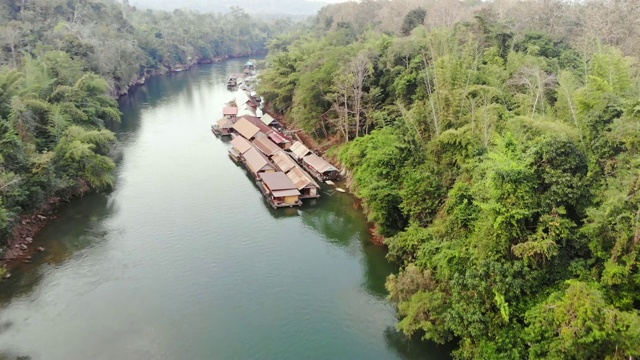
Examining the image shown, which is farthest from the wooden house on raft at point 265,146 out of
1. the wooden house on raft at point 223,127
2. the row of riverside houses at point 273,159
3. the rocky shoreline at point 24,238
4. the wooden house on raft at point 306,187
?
the rocky shoreline at point 24,238

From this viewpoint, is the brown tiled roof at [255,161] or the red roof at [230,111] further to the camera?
the red roof at [230,111]

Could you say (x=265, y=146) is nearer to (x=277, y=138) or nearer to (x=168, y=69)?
(x=277, y=138)

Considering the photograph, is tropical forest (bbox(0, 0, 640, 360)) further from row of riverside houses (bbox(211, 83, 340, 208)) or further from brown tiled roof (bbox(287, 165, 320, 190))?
brown tiled roof (bbox(287, 165, 320, 190))

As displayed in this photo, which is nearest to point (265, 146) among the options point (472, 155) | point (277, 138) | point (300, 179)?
point (277, 138)

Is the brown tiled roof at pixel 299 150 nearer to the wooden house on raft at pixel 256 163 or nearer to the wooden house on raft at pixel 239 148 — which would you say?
the wooden house on raft at pixel 256 163

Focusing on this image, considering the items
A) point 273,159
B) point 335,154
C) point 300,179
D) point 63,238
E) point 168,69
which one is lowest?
point 168,69

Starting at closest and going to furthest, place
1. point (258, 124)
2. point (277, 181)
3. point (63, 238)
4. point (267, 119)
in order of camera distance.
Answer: point (63, 238), point (277, 181), point (258, 124), point (267, 119)

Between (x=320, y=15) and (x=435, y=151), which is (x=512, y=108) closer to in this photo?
(x=435, y=151)
